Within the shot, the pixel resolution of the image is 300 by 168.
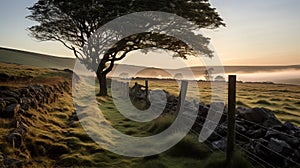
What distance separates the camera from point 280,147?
6926 millimetres

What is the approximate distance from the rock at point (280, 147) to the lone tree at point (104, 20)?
15.5m

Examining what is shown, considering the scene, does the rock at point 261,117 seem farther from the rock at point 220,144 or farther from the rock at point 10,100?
the rock at point 10,100

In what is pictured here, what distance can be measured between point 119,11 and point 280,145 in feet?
55.3

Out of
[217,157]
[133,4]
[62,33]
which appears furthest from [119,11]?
[217,157]

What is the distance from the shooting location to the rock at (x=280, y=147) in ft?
22.5

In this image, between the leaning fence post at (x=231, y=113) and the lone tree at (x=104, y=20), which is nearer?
the leaning fence post at (x=231, y=113)

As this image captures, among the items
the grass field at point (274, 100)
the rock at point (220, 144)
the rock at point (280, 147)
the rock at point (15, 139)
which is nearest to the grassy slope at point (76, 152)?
the rock at point (15, 139)

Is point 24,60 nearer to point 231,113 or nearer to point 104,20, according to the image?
point 104,20

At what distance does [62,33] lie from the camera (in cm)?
2894

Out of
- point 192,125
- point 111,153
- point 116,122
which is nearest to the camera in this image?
point 111,153

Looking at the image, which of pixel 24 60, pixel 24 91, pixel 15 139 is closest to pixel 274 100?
pixel 24 91

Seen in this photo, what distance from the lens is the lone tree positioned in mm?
21250

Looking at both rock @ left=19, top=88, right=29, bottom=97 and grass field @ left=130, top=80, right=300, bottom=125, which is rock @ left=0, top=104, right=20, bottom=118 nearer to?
rock @ left=19, top=88, right=29, bottom=97

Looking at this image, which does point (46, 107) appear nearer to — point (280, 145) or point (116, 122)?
point (116, 122)
